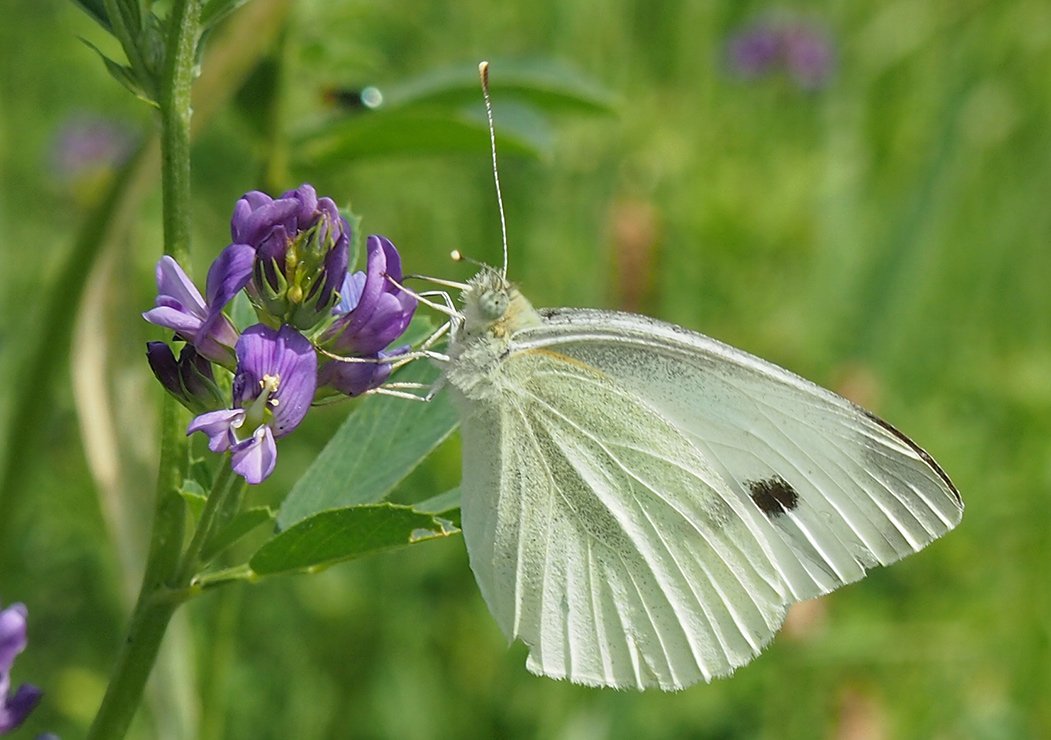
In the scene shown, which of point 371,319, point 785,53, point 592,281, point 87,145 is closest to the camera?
point 371,319

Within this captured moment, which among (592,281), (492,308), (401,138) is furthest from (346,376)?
(592,281)

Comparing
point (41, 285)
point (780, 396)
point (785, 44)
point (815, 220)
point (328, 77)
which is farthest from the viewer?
point (785, 44)

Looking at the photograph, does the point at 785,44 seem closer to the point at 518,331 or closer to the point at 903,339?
the point at 903,339

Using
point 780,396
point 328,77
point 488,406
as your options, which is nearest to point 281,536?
point 488,406

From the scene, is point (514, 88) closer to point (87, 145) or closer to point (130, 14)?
point (130, 14)

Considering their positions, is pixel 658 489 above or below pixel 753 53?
below

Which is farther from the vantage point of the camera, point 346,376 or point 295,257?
point 346,376

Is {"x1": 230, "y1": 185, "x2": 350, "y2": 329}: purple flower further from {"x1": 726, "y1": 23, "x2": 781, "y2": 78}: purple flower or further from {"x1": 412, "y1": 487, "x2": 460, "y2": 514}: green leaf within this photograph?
{"x1": 726, "y1": 23, "x2": 781, "y2": 78}: purple flower

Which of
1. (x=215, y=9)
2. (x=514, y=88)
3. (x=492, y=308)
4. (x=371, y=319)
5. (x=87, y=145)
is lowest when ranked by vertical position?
(x=371, y=319)
